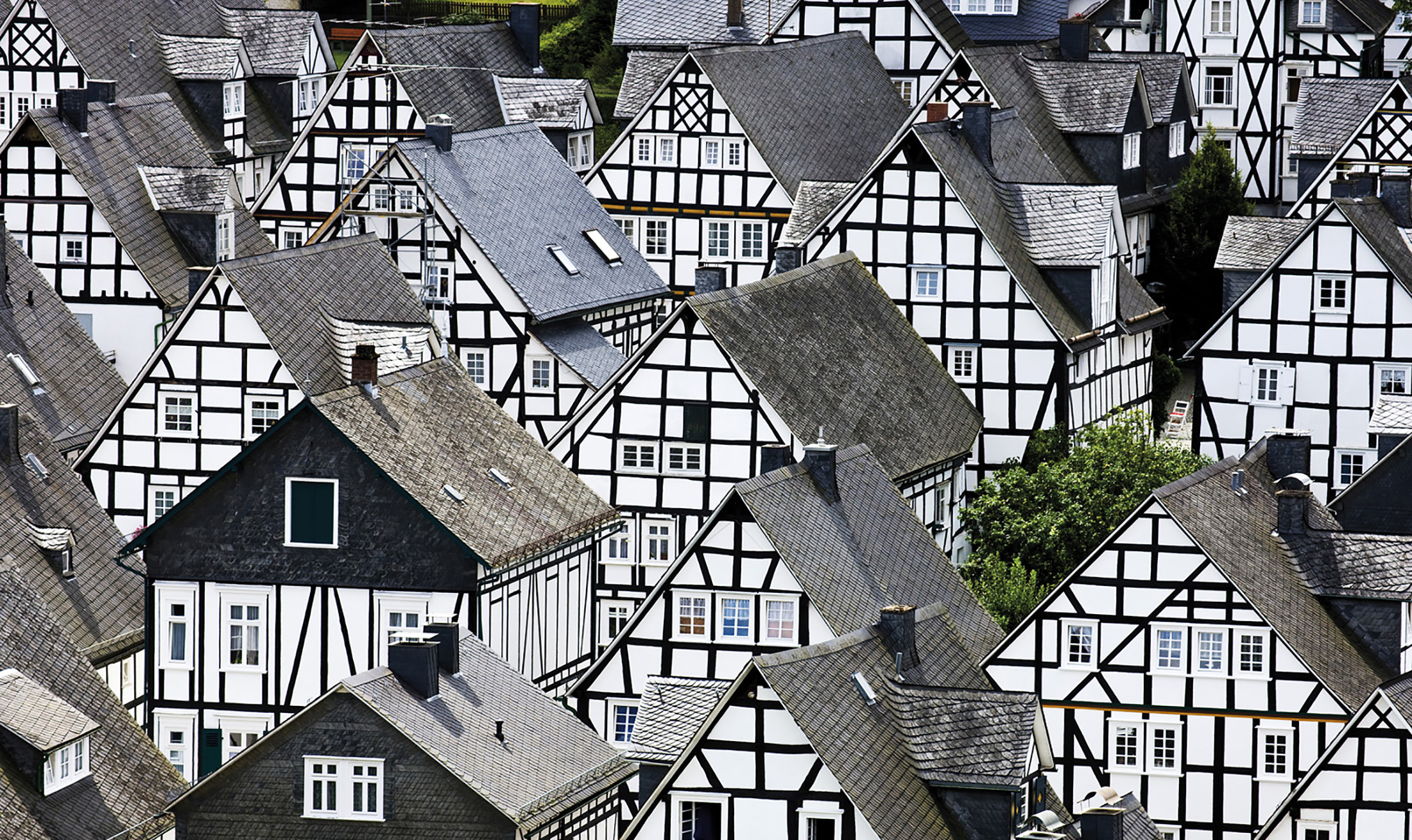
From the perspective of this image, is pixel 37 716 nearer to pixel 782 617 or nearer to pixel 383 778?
pixel 383 778

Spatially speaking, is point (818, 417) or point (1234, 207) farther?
point (1234, 207)

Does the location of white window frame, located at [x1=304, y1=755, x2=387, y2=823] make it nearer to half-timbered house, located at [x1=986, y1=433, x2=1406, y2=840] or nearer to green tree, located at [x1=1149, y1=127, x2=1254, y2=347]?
half-timbered house, located at [x1=986, y1=433, x2=1406, y2=840]

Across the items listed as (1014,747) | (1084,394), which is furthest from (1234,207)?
(1014,747)

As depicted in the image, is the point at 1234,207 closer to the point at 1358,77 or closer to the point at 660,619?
the point at 1358,77

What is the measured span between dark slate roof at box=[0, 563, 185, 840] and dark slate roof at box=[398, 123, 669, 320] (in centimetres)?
2303

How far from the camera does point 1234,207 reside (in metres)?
96.4

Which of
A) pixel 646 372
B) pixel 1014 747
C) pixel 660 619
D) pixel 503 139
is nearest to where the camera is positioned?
pixel 1014 747

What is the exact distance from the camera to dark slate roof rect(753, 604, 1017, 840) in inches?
2229

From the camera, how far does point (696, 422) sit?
7412 cm

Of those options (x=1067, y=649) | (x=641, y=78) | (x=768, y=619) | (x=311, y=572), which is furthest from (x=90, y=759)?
(x=641, y=78)

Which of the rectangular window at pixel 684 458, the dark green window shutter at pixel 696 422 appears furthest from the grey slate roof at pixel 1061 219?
the rectangular window at pixel 684 458

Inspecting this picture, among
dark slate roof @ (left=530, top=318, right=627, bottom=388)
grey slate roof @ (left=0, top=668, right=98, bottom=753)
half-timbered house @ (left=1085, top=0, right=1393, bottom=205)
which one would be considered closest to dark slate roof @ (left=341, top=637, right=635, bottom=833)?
grey slate roof @ (left=0, top=668, right=98, bottom=753)

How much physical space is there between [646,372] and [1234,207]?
27.4m

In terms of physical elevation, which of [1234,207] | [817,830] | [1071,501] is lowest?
[817,830]
